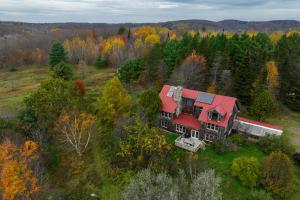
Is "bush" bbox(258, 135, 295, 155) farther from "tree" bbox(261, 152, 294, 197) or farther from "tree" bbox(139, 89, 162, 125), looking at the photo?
"tree" bbox(139, 89, 162, 125)

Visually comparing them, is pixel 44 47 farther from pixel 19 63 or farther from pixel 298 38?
pixel 298 38

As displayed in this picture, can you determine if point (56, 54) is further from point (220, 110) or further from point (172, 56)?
point (220, 110)

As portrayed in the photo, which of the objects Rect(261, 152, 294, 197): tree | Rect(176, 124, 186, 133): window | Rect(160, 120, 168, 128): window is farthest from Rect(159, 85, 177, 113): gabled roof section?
Rect(261, 152, 294, 197): tree

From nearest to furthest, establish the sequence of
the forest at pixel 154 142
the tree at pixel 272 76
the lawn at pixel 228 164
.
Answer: the forest at pixel 154 142 → the lawn at pixel 228 164 → the tree at pixel 272 76

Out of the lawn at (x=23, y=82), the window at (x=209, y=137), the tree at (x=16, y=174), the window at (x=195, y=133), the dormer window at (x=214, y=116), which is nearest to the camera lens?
the tree at (x=16, y=174)

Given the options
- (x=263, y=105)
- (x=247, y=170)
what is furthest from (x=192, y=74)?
(x=247, y=170)

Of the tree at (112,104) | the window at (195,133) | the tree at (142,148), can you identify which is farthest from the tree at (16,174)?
the window at (195,133)

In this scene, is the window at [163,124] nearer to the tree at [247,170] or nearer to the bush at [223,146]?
the bush at [223,146]
